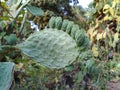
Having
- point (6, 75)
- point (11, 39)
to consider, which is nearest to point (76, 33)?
point (11, 39)

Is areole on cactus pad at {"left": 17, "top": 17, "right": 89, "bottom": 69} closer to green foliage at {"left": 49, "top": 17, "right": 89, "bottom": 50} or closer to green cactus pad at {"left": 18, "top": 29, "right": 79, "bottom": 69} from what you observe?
green cactus pad at {"left": 18, "top": 29, "right": 79, "bottom": 69}

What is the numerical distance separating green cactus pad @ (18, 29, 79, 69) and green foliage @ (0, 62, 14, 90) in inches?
6.5

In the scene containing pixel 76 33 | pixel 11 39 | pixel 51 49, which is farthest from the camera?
pixel 76 33

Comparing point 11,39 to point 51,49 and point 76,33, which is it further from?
point 76,33

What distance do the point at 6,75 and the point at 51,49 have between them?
321mm

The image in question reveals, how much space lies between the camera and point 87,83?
2473mm

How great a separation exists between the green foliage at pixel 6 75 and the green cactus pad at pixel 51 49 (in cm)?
16

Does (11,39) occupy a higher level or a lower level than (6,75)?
higher

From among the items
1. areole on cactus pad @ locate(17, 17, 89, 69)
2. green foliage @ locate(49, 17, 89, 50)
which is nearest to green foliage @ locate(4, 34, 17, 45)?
areole on cactus pad @ locate(17, 17, 89, 69)

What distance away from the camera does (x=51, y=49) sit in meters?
1.61

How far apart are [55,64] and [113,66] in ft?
5.56

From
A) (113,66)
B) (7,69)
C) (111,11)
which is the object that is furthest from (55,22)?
(111,11)

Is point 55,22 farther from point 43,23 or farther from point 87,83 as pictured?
point 43,23

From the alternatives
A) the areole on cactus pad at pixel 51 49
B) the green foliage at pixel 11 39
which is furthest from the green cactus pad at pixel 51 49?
the green foliage at pixel 11 39
